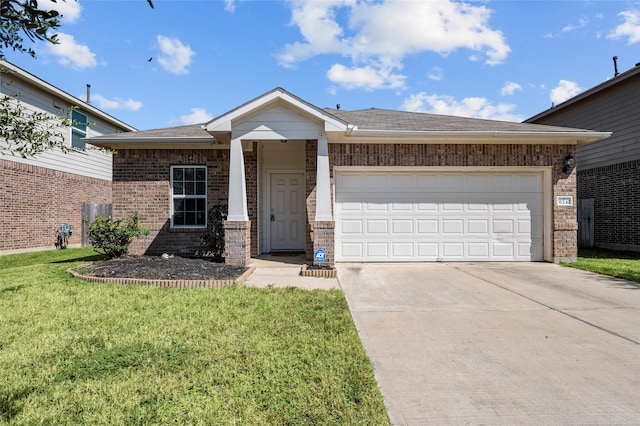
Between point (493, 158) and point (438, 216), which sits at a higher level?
point (493, 158)

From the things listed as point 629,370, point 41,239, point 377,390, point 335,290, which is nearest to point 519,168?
point 335,290

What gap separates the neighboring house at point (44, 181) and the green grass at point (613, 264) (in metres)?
13.8

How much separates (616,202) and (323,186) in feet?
34.8

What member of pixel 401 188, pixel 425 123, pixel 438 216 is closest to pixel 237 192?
pixel 401 188

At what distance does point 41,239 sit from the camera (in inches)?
495

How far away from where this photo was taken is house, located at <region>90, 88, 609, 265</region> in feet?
29.0

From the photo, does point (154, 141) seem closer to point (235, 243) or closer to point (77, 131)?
point (235, 243)

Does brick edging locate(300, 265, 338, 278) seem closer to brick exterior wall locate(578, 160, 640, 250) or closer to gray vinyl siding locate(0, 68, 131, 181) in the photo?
gray vinyl siding locate(0, 68, 131, 181)

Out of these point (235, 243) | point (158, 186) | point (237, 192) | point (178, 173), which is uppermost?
point (178, 173)

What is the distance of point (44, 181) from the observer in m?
12.7

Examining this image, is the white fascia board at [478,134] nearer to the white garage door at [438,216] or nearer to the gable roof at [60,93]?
the white garage door at [438,216]

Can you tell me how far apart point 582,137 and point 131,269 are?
415 inches

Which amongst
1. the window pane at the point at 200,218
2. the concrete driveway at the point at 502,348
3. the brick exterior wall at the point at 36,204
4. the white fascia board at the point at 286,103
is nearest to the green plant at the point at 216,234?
the window pane at the point at 200,218

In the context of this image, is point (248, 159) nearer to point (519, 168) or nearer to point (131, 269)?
point (131, 269)
